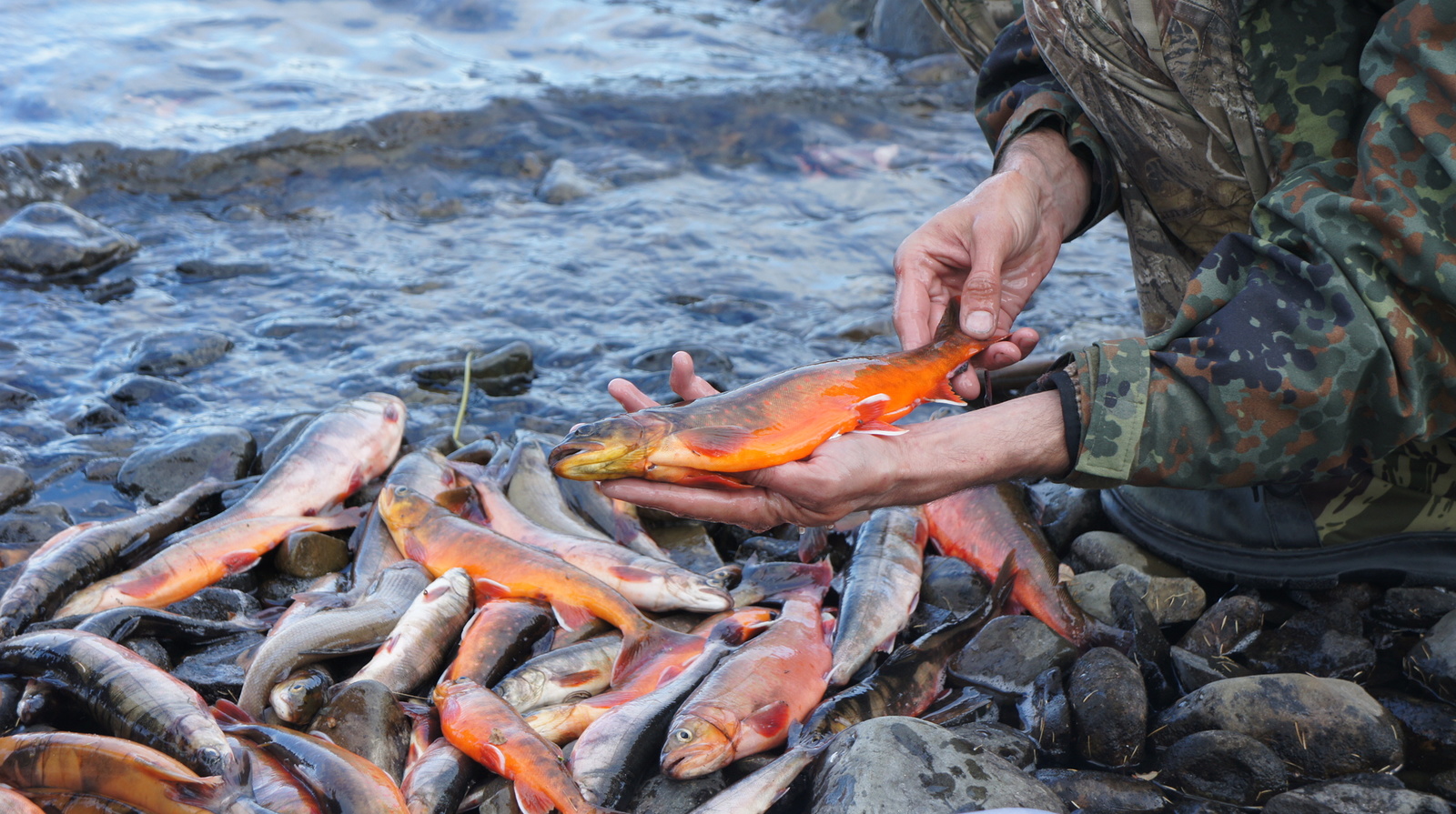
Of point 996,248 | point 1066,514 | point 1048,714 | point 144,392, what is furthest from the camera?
point 144,392

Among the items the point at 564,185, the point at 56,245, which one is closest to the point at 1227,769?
the point at 564,185

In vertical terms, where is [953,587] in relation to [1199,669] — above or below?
below

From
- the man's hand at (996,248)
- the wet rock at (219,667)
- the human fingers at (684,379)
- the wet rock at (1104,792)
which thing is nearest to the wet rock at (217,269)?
the wet rock at (219,667)

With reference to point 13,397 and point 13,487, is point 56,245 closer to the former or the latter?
point 13,397

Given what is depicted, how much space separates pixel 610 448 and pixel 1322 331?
1.94 metres

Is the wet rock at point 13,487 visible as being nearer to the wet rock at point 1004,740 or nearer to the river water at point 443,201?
the river water at point 443,201

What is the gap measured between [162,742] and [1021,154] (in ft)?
12.1

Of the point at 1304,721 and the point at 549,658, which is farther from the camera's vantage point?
the point at 549,658

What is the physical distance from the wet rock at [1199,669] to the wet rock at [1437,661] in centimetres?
53

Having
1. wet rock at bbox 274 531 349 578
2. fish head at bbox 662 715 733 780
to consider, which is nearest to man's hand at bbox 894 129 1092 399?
fish head at bbox 662 715 733 780

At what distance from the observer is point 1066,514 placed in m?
4.38

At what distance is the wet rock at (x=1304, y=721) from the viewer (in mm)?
2969

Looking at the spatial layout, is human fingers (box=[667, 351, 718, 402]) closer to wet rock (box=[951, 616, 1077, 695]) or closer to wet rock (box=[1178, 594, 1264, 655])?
wet rock (box=[951, 616, 1077, 695])

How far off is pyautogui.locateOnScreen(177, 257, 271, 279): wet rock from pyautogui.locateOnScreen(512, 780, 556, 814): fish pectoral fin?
555 cm
